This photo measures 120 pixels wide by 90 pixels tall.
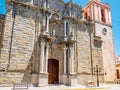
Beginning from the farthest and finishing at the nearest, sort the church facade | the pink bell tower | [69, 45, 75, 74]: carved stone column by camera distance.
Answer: the pink bell tower < [69, 45, 75, 74]: carved stone column < the church facade

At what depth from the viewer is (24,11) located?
42.4ft

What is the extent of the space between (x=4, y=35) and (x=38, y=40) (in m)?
3.07

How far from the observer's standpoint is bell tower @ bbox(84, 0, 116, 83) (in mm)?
18844

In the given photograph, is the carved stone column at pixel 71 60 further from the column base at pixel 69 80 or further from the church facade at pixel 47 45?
the column base at pixel 69 80

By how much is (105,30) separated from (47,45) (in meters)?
11.4

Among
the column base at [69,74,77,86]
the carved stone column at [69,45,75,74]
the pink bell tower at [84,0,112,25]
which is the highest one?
the pink bell tower at [84,0,112,25]

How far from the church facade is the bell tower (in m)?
1.24

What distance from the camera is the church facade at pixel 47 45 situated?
1139cm

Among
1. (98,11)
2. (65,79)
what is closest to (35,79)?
(65,79)

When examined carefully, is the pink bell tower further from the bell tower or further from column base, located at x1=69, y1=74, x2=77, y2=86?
column base, located at x1=69, y1=74, x2=77, y2=86

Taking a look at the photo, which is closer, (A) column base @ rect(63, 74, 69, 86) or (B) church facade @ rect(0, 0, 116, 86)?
(B) church facade @ rect(0, 0, 116, 86)

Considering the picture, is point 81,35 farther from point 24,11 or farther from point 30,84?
point 30,84

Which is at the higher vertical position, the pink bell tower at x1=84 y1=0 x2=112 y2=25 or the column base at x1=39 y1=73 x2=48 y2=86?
the pink bell tower at x1=84 y1=0 x2=112 y2=25

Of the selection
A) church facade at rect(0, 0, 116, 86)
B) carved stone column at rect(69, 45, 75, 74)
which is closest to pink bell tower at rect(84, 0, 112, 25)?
church facade at rect(0, 0, 116, 86)
